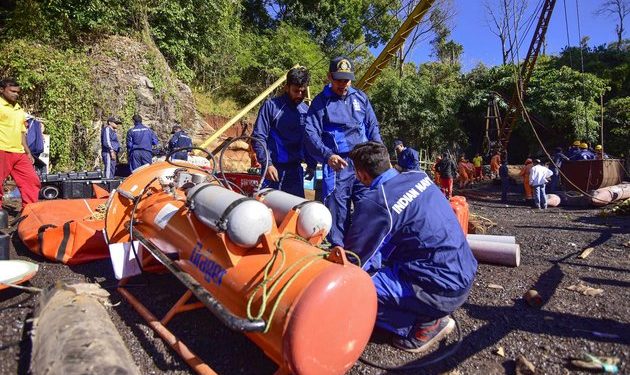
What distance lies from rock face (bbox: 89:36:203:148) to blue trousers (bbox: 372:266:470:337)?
35.6 feet

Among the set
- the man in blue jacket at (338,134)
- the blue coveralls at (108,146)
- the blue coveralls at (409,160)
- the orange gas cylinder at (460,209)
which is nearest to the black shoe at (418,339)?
the man in blue jacket at (338,134)

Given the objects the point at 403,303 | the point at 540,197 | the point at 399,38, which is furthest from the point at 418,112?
the point at 403,303

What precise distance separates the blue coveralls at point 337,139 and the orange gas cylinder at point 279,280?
116 centimetres

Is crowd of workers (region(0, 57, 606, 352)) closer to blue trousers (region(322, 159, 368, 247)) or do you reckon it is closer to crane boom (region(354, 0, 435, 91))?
blue trousers (region(322, 159, 368, 247))

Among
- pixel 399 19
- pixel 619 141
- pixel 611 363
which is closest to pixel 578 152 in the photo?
pixel 619 141

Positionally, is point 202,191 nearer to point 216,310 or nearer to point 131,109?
point 216,310

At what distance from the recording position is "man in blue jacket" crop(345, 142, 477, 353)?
2.40 metres

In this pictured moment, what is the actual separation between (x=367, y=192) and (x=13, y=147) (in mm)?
4963

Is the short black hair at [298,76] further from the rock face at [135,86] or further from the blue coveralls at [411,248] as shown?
the rock face at [135,86]

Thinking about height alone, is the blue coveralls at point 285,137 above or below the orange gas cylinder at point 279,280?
above

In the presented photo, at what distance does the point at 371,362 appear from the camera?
243 centimetres

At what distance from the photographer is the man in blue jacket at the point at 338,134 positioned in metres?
3.63

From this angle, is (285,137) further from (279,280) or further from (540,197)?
(540,197)

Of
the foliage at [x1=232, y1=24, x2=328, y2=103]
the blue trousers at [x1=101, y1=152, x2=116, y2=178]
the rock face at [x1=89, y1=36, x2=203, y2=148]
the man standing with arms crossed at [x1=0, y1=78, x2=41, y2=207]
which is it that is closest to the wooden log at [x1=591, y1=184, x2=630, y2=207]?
the man standing with arms crossed at [x1=0, y1=78, x2=41, y2=207]
